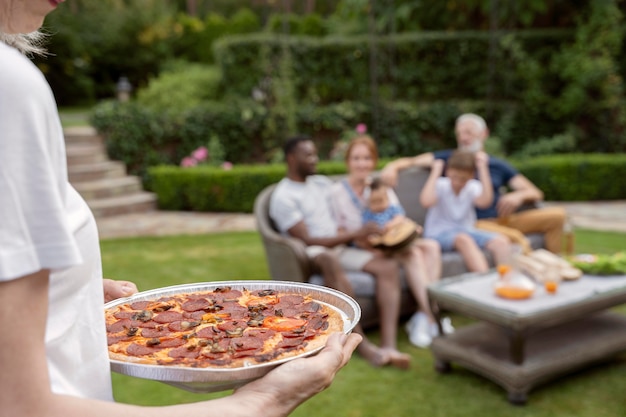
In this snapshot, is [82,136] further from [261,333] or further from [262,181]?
[261,333]

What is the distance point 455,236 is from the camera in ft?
16.3

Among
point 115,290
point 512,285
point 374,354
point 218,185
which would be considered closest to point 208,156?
point 218,185

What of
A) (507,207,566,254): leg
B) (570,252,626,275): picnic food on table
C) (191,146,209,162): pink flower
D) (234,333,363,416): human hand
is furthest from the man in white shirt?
(191,146,209,162): pink flower

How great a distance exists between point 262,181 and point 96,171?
250cm

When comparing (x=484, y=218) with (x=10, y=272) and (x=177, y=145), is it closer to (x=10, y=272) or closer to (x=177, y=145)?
(x=10, y=272)

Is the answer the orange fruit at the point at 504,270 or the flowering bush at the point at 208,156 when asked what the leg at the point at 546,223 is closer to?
the orange fruit at the point at 504,270

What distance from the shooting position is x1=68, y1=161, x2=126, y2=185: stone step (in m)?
9.52

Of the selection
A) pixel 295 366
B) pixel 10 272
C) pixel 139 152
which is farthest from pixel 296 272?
pixel 139 152

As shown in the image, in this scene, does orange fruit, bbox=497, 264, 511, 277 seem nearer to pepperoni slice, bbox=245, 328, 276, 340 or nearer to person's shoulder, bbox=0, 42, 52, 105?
pepperoni slice, bbox=245, 328, 276, 340

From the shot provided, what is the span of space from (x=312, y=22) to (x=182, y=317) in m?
18.0

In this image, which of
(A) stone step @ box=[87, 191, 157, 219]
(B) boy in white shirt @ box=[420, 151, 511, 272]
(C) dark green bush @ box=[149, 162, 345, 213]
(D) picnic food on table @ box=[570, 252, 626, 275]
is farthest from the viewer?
(C) dark green bush @ box=[149, 162, 345, 213]

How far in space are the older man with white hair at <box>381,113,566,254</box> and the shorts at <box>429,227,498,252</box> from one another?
25 centimetres

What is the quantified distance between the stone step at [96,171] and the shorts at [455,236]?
19.7ft

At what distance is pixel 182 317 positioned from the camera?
1.31 metres
